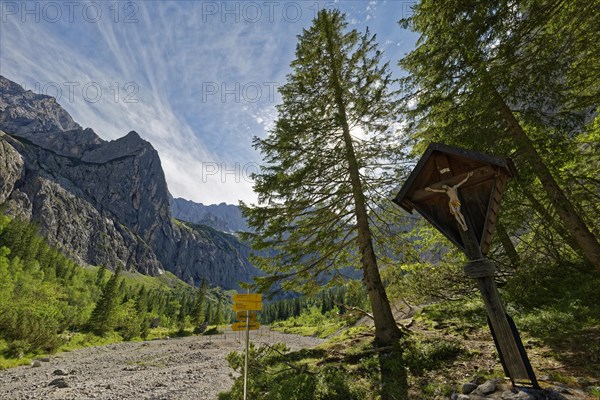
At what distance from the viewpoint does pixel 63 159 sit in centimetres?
18962

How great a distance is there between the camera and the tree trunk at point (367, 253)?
927 centimetres

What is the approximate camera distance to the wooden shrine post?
3791 millimetres

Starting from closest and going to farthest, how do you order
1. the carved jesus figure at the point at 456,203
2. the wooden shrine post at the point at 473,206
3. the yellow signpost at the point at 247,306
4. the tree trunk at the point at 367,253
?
the wooden shrine post at the point at 473,206 < the carved jesus figure at the point at 456,203 < the yellow signpost at the point at 247,306 < the tree trunk at the point at 367,253

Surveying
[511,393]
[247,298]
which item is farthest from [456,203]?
[247,298]

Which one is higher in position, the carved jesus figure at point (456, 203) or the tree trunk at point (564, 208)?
the tree trunk at point (564, 208)

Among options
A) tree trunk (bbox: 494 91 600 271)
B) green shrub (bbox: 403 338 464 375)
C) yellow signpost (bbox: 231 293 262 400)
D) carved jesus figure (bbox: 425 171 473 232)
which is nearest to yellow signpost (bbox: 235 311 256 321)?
yellow signpost (bbox: 231 293 262 400)

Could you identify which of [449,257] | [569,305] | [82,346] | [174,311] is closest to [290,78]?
[449,257]

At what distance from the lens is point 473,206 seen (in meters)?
4.50

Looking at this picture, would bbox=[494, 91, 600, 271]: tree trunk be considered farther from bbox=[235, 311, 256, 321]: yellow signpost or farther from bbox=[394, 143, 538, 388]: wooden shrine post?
bbox=[235, 311, 256, 321]: yellow signpost

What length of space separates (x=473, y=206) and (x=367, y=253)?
582 centimetres

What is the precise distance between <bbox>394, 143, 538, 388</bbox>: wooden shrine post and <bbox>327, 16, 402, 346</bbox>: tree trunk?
206 inches

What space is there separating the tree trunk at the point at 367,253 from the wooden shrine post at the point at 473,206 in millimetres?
5222

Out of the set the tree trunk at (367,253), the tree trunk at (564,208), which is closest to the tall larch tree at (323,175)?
the tree trunk at (367,253)

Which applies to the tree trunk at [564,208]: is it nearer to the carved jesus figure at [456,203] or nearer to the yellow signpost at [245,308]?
the carved jesus figure at [456,203]
